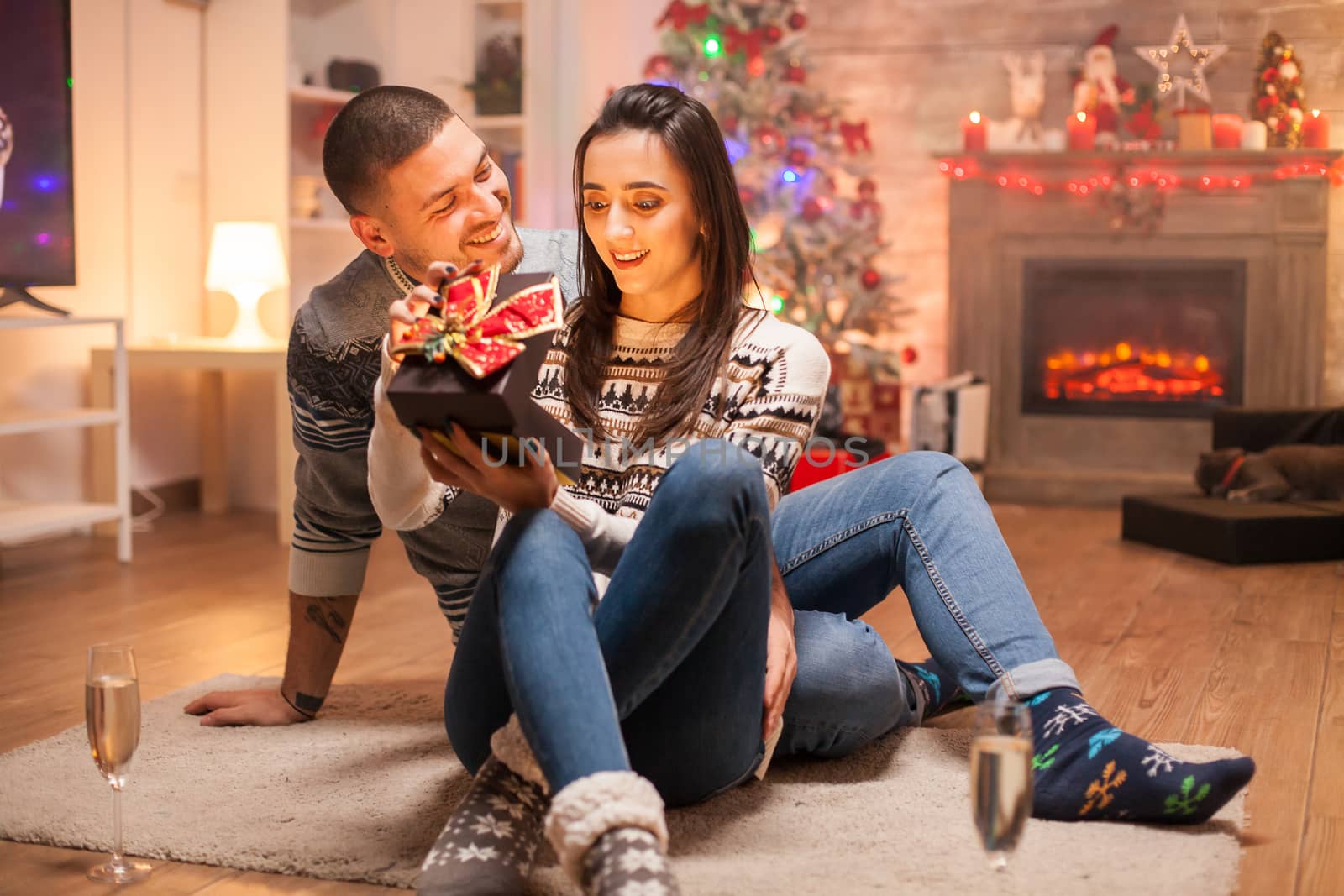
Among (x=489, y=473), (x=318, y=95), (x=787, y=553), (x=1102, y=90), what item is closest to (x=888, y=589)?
(x=787, y=553)

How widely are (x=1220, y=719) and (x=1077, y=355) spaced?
3.34 meters

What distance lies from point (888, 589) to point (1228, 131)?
3.81 m

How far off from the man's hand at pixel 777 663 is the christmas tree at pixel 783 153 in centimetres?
379

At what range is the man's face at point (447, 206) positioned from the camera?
199 cm

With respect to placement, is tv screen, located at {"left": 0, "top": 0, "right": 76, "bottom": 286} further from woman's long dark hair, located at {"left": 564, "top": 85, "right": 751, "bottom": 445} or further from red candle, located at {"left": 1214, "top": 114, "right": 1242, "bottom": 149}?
red candle, located at {"left": 1214, "top": 114, "right": 1242, "bottom": 149}

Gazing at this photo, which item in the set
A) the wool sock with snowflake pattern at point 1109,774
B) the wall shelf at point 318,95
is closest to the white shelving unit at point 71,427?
the wall shelf at point 318,95

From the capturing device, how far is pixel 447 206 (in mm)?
2002

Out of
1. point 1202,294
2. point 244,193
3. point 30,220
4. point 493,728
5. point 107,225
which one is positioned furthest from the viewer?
point 1202,294

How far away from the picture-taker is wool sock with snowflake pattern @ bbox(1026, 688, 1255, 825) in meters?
1.59

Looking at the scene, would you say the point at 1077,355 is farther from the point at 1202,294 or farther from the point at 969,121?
the point at 969,121

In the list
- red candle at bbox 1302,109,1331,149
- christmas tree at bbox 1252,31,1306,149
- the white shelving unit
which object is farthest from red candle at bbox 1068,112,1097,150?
the white shelving unit

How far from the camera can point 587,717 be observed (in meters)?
1.34

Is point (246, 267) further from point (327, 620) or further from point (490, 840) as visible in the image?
point (490, 840)

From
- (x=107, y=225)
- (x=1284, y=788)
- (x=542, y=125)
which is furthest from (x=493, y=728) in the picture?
(x=542, y=125)
